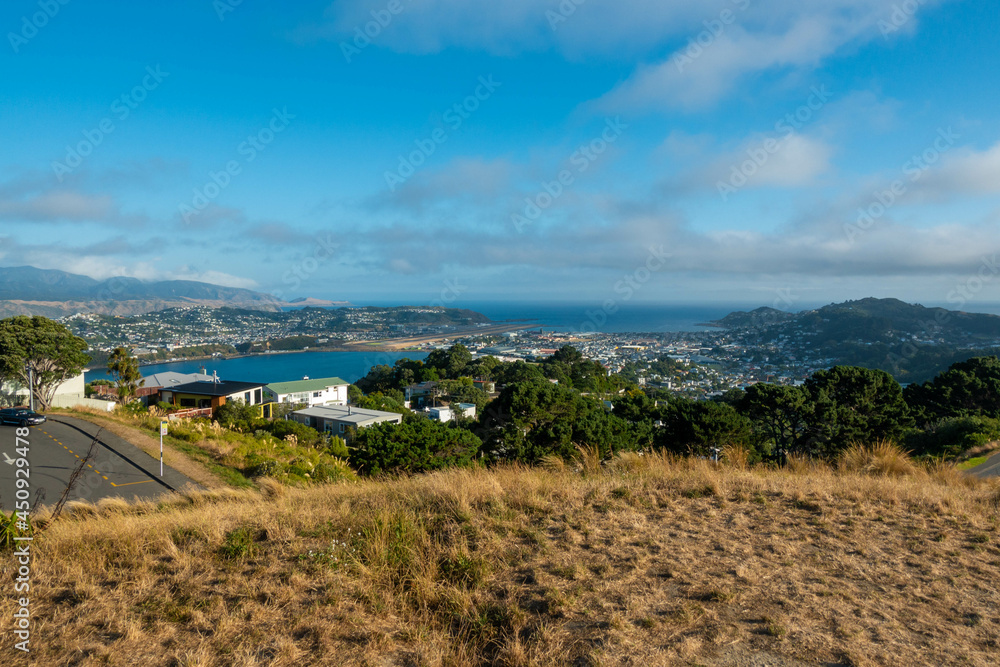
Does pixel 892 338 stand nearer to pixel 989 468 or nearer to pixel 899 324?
pixel 899 324

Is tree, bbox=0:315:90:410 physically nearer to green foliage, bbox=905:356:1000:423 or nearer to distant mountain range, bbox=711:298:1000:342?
green foliage, bbox=905:356:1000:423

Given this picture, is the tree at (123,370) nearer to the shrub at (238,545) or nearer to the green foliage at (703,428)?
the shrub at (238,545)

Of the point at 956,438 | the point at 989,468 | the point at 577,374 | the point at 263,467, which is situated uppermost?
the point at 263,467

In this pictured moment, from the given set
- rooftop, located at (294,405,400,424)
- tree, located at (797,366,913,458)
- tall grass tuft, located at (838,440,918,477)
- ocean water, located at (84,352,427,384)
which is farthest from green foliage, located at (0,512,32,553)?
ocean water, located at (84,352,427,384)

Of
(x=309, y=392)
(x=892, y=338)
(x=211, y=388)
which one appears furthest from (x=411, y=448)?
(x=892, y=338)

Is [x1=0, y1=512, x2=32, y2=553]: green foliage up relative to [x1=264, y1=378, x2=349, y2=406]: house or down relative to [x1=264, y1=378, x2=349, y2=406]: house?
up

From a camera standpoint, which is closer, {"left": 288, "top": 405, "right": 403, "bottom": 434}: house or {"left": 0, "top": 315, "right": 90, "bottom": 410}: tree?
{"left": 0, "top": 315, "right": 90, "bottom": 410}: tree

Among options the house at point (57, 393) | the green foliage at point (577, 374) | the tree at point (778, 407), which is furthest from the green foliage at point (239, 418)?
the green foliage at point (577, 374)
